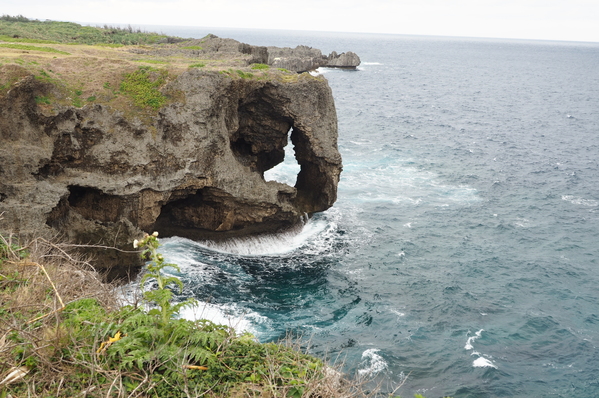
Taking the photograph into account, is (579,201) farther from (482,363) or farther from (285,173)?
(482,363)

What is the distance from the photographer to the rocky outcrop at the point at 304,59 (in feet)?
366

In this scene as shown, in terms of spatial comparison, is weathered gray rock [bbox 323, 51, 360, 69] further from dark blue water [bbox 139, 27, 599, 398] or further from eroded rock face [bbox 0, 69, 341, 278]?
eroded rock face [bbox 0, 69, 341, 278]

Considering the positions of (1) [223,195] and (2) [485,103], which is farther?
(2) [485,103]

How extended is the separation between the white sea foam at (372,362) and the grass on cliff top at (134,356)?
34.1 feet

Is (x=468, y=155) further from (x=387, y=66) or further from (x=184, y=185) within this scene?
(x=387, y=66)

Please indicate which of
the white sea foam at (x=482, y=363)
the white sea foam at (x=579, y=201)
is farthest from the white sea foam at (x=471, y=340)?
the white sea foam at (x=579, y=201)

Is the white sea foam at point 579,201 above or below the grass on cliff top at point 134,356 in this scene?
below

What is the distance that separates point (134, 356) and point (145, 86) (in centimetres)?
2057

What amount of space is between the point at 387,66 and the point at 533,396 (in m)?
157

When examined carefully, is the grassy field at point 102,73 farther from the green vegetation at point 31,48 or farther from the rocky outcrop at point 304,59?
the rocky outcrop at point 304,59

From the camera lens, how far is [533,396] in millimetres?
21031

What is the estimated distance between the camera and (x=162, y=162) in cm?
2691

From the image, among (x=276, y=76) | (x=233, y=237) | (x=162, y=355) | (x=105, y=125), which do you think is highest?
(x=276, y=76)

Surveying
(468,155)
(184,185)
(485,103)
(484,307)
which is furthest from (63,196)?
(485,103)
